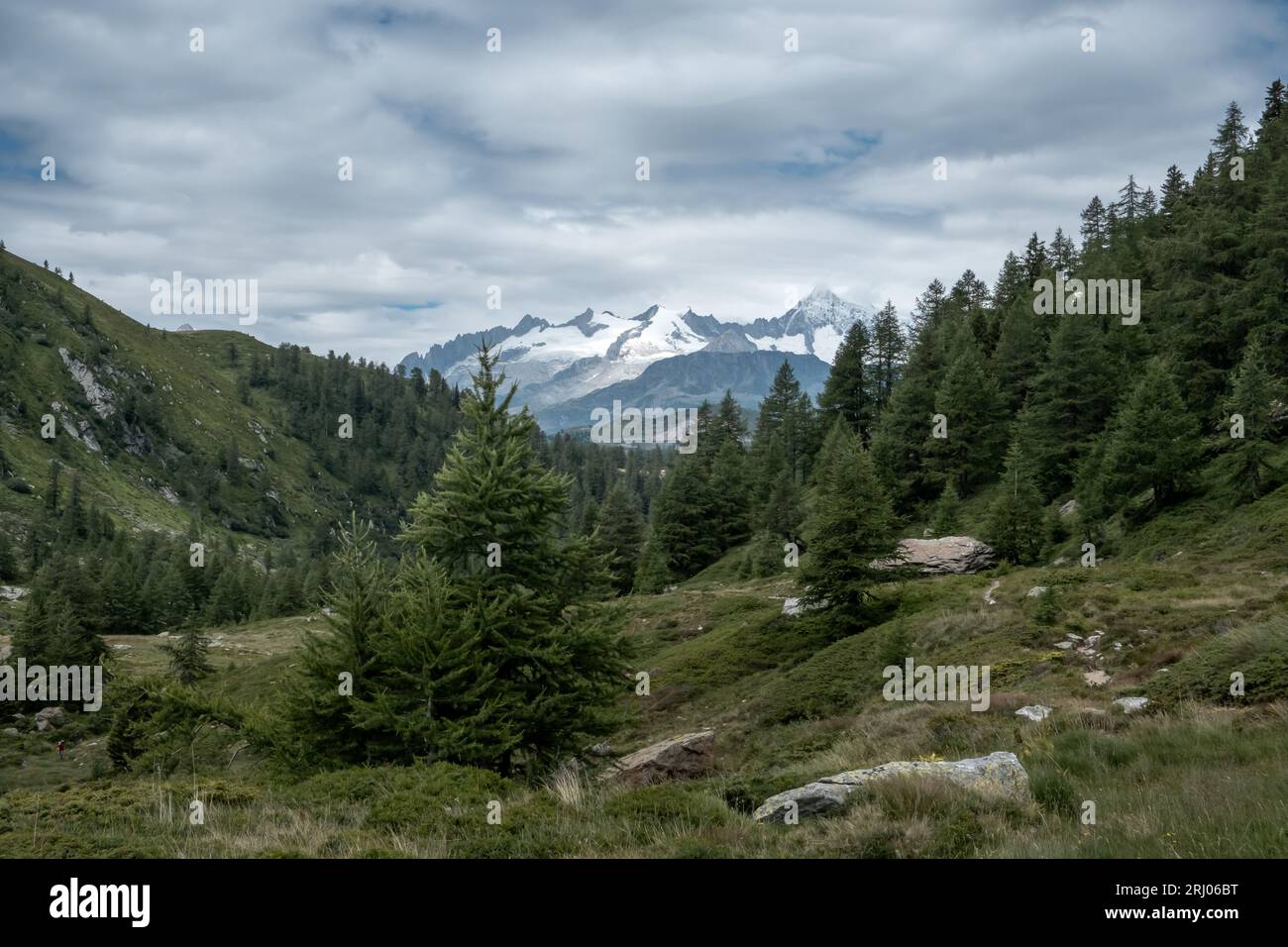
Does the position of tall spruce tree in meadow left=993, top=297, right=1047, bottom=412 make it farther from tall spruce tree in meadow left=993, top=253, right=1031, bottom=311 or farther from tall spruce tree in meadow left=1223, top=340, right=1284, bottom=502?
tall spruce tree in meadow left=1223, top=340, right=1284, bottom=502

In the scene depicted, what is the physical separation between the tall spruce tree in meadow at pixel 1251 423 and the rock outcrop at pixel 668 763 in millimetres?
30658

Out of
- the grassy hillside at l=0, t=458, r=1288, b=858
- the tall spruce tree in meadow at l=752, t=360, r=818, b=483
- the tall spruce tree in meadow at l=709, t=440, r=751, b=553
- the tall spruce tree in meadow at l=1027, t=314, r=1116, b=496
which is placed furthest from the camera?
the tall spruce tree in meadow at l=752, t=360, r=818, b=483

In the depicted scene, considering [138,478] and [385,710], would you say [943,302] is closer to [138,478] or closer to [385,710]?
[385,710]

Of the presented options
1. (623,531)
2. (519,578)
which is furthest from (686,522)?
(519,578)

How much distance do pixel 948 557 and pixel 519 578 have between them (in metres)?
28.9

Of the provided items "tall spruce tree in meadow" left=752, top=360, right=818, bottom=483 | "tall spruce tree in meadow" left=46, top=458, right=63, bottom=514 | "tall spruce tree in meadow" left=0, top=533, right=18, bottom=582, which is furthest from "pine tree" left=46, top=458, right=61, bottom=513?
"tall spruce tree in meadow" left=752, top=360, right=818, bottom=483

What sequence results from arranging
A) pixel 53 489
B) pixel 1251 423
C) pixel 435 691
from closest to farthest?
pixel 435 691
pixel 1251 423
pixel 53 489

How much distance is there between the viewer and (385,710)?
15875 millimetres

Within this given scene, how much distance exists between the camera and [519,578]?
1884 cm

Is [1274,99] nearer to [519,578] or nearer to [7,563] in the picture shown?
[519,578]

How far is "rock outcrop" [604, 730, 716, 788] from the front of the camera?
1736cm

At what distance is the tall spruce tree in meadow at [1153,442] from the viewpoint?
37.0m

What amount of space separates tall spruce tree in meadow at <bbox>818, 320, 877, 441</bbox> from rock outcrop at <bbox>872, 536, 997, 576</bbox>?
126ft
